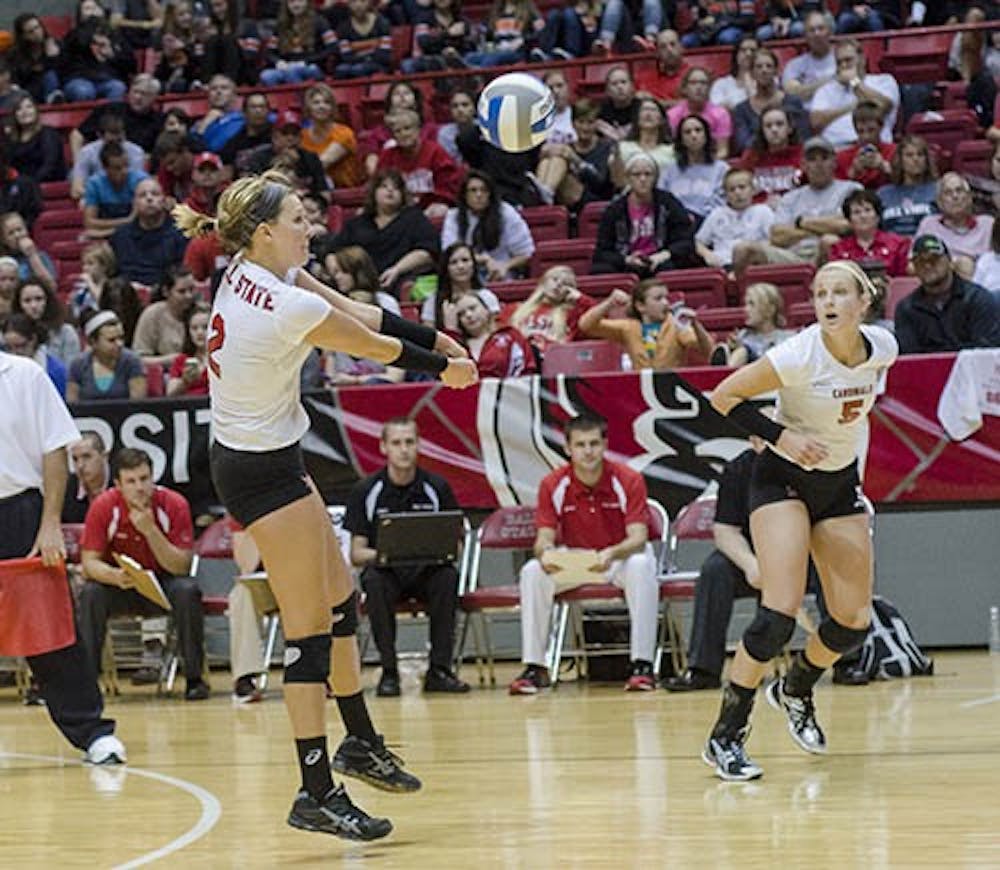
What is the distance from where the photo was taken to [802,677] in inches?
300

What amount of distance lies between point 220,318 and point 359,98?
1111 centimetres

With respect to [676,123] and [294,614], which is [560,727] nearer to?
[294,614]

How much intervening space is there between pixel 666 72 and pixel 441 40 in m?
2.26

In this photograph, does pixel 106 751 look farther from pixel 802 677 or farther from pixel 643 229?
pixel 643 229

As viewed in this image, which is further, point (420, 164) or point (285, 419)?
point (420, 164)

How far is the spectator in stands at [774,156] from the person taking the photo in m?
14.1

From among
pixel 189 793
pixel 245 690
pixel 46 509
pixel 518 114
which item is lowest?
pixel 245 690

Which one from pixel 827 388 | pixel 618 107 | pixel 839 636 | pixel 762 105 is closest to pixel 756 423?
pixel 827 388

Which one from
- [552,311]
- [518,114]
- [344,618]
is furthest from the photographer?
[552,311]

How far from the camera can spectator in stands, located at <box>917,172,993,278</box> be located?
12.3 m

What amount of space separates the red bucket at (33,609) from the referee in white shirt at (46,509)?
7 centimetres

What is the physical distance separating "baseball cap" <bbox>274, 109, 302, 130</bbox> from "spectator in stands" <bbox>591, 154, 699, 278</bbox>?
123 inches

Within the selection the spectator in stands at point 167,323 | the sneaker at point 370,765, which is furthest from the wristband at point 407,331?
the spectator in stands at point 167,323

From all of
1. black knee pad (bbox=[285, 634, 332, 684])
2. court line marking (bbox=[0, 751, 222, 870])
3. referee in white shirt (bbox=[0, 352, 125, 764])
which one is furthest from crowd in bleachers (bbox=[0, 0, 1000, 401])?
black knee pad (bbox=[285, 634, 332, 684])
